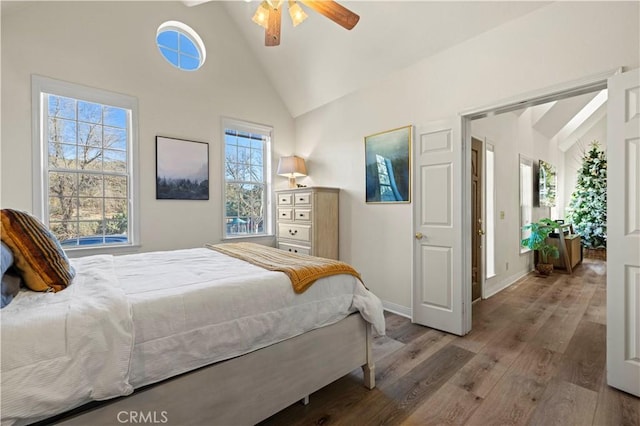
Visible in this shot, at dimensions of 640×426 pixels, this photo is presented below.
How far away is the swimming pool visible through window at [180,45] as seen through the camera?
352 centimetres

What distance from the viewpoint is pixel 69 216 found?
295cm

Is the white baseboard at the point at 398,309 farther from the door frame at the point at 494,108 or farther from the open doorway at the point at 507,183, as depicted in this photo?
the open doorway at the point at 507,183

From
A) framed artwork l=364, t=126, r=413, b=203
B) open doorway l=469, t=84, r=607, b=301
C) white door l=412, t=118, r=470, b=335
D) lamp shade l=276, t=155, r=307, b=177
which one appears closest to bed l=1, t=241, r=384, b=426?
white door l=412, t=118, r=470, b=335

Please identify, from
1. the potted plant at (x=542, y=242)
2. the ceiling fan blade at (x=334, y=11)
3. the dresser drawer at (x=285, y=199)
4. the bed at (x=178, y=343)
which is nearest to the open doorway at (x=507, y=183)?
the potted plant at (x=542, y=242)

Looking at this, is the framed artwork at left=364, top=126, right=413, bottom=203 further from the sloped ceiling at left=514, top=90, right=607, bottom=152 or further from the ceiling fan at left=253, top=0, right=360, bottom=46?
the sloped ceiling at left=514, top=90, right=607, bottom=152

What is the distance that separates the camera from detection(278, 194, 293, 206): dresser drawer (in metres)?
4.02

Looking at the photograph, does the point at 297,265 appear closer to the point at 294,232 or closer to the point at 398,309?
the point at 398,309

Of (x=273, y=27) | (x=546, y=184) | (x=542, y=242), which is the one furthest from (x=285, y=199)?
(x=546, y=184)

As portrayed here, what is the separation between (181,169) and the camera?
3561mm

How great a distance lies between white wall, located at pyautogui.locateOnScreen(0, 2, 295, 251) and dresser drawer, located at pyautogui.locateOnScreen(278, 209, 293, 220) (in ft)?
2.81

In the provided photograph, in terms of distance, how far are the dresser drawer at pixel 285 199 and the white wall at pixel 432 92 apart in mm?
579

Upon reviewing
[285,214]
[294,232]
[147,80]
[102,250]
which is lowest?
[102,250]

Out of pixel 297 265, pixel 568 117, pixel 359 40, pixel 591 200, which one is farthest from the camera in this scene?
pixel 591 200

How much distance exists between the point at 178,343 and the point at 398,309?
8.63 feet
